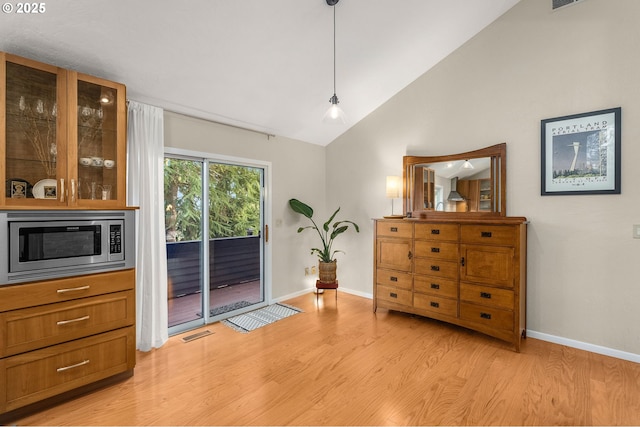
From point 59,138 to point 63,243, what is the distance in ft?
2.51

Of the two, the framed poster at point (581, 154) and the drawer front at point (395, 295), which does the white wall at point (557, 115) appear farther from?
the drawer front at point (395, 295)

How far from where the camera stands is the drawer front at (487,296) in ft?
9.78

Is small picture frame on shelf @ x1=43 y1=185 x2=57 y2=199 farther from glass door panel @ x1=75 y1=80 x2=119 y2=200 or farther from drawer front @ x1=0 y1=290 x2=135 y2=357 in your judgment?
drawer front @ x1=0 y1=290 x2=135 y2=357

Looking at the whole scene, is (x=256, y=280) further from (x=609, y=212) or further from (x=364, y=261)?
(x=609, y=212)

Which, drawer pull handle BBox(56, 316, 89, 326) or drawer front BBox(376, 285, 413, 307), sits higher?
drawer pull handle BBox(56, 316, 89, 326)

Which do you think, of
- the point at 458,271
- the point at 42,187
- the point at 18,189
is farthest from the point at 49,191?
the point at 458,271

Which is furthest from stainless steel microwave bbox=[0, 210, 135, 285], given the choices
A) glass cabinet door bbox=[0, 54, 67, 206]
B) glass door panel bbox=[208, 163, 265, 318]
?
glass door panel bbox=[208, 163, 265, 318]

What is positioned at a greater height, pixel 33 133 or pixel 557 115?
pixel 557 115

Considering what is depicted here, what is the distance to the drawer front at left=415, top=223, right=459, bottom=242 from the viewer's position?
132 inches

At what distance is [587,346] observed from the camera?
2.96 m

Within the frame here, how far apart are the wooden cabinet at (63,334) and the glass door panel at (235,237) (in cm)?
134

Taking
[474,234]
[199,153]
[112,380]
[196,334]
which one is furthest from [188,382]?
[474,234]

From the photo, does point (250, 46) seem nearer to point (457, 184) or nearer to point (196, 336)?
point (457, 184)

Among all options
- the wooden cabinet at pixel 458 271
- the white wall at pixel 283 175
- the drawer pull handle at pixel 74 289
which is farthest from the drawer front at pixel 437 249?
the drawer pull handle at pixel 74 289
